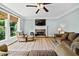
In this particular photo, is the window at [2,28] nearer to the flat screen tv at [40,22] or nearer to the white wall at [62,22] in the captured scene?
the white wall at [62,22]

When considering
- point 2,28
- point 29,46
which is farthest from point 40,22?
point 2,28

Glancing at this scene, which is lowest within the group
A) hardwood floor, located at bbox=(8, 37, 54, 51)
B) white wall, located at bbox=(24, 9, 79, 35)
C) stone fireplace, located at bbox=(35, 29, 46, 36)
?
hardwood floor, located at bbox=(8, 37, 54, 51)

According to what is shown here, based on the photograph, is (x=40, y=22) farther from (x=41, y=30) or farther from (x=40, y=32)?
(x=40, y=32)

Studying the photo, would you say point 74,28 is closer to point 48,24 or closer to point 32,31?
point 48,24

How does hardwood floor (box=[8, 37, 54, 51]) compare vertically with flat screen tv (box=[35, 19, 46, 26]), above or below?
below

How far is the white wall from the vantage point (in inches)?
394

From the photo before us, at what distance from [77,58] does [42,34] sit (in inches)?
421

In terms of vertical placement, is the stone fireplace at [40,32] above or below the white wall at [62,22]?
below

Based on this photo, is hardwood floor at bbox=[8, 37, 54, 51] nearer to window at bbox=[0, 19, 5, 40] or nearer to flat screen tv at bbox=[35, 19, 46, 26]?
window at bbox=[0, 19, 5, 40]

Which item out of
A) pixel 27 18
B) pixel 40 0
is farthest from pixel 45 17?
pixel 40 0

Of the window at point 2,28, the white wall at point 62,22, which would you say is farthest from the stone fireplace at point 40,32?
the window at point 2,28

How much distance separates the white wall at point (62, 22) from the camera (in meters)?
10.0

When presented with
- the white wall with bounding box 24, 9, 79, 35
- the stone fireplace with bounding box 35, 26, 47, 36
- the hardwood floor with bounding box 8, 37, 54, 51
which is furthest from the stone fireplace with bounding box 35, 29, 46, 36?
the hardwood floor with bounding box 8, 37, 54, 51

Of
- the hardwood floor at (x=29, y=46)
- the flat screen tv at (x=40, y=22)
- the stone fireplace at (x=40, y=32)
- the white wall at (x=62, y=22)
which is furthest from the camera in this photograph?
the stone fireplace at (x=40, y=32)
